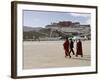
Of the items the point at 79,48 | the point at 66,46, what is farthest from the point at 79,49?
the point at 66,46

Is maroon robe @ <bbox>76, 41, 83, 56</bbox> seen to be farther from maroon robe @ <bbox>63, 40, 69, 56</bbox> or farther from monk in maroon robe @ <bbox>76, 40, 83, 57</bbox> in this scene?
maroon robe @ <bbox>63, 40, 69, 56</bbox>

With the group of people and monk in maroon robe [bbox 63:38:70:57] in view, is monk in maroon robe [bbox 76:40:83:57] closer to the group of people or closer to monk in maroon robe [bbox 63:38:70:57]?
the group of people

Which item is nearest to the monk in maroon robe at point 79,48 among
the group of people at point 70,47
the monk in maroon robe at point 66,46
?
the group of people at point 70,47

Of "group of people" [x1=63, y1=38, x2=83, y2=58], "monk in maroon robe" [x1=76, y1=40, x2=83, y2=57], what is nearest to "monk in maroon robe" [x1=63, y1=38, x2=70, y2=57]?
"group of people" [x1=63, y1=38, x2=83, y2=58]

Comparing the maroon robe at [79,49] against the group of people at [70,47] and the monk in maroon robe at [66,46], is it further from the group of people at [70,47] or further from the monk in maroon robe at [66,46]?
the monk in maroon robe at [66,46]

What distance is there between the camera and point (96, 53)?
2.41m

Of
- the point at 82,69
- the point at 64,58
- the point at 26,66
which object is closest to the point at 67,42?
the point at 64,58

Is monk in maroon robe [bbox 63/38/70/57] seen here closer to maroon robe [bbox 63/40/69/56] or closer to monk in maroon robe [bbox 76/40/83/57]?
maroon robe [bbox 63/40/69/56]

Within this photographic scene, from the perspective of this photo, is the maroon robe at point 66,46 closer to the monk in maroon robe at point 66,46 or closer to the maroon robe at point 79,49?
the monk in maroon robe at point 66,46

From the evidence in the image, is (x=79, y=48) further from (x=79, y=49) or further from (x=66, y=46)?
(x=66, y=46)

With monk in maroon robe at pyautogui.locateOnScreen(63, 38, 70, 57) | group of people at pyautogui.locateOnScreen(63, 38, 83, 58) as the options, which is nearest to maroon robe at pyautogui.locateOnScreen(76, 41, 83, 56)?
group of people at pyautogui.locateOnScreen(63, 38, 83, 58)

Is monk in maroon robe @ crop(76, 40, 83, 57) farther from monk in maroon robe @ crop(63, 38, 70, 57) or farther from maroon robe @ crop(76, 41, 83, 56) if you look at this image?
monk in maroon robe @ crop(63, 38, 70, 57)

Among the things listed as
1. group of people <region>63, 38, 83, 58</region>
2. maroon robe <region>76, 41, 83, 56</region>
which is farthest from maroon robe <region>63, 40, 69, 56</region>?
maroon robe <region>76, 41, 83, 56</region>

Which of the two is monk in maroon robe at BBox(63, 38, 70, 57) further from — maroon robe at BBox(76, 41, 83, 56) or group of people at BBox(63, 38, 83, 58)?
maroon robe at BBox(76, 41, 83, 56)
